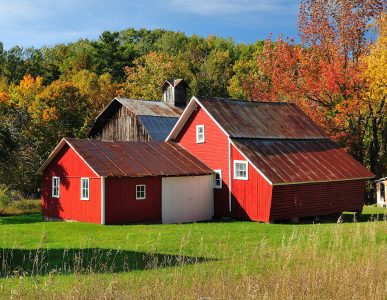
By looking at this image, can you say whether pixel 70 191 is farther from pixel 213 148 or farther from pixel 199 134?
pixel 213 148

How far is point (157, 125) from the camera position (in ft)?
149

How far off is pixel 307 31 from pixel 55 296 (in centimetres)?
3957

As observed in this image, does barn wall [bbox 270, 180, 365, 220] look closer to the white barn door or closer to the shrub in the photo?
the white barn door

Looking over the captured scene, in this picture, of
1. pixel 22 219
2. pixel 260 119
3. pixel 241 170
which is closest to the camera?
pixel 241 170

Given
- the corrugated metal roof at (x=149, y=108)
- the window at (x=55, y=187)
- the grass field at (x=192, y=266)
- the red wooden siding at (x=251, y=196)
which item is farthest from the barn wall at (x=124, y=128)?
the grass field at (x=192, y=266)

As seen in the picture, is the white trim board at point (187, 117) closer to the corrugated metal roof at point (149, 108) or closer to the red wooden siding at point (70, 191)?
the red wooden siding at point (70, 191)

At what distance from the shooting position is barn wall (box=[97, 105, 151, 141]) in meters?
45.6

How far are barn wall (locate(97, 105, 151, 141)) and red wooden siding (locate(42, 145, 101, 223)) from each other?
13226 mm

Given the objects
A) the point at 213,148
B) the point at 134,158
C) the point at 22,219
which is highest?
the point at 213,148

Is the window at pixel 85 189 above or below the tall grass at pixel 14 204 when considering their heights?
above

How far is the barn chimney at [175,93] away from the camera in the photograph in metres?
50.7

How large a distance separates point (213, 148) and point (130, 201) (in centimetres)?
642

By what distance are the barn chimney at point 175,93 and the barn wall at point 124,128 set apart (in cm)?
529

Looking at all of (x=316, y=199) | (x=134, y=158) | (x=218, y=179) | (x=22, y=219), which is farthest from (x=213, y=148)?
(x=22, y=219)
